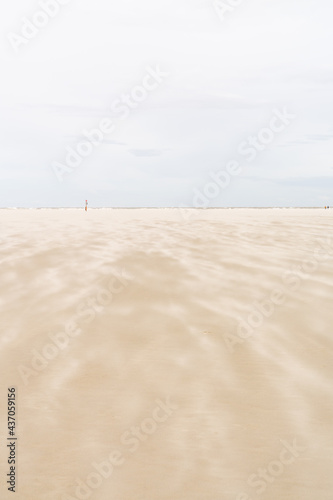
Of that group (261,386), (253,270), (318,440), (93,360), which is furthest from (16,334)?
(253,270)

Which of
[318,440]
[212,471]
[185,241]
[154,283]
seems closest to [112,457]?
[212,471]

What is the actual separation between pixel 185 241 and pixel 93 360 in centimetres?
655

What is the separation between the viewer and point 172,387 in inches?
107

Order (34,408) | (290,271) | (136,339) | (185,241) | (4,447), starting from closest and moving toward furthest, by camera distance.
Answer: (4,447)
(34,408)
(136,339)
(290,271)
(185,241)

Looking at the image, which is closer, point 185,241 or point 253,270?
point 253,270

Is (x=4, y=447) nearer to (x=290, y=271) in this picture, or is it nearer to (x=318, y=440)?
(x=318, y=440)

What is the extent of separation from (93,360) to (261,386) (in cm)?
119

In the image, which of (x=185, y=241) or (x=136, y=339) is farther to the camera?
(x=185, y=241)

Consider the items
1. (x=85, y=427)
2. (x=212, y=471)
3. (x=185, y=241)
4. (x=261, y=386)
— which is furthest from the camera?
(x=185, y=241)

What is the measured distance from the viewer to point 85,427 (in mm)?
2283

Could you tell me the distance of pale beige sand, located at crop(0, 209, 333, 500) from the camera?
196 centimetres

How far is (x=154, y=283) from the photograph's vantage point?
531 centimetres

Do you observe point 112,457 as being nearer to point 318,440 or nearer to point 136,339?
point 318,440

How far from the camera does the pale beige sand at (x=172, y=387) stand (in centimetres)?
196
